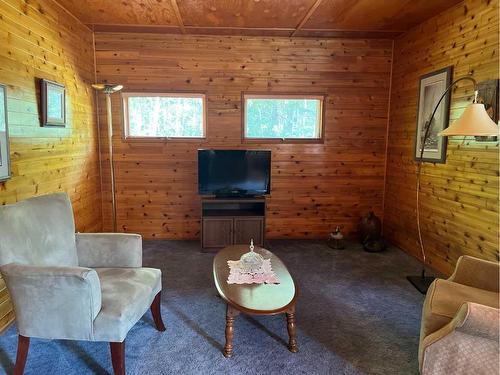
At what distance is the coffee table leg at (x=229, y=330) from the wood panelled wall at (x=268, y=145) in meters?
2.56

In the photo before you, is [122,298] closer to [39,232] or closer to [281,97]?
[39,232]

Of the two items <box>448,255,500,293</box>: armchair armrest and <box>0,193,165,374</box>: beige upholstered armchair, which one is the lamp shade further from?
<box>0,193,165,374</box>: beige upholstered armchair

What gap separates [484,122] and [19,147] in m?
3.55

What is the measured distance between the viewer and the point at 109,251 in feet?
7.89

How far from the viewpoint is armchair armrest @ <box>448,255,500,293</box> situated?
2111mm

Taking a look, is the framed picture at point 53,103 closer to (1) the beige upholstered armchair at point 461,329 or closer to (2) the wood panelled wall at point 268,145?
(2) the wood panelled wall at point 268,145

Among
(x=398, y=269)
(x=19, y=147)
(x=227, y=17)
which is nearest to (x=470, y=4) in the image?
(x=227, y=17)

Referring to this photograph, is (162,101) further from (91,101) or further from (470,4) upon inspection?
(470,4)

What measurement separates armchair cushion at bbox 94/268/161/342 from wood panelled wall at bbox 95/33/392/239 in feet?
7.46

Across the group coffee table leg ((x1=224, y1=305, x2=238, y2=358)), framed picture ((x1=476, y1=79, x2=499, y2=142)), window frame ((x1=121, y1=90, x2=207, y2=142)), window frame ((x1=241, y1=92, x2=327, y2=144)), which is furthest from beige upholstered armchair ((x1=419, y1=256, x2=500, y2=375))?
window frame ((x1=121, y1=90, x2=207, y2=142))

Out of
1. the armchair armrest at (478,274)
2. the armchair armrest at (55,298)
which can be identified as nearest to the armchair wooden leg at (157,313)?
the armchair armrest at (55,298)

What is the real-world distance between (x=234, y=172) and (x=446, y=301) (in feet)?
9.02

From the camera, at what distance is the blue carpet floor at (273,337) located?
2.06m

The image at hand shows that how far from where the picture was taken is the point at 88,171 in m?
4.10
